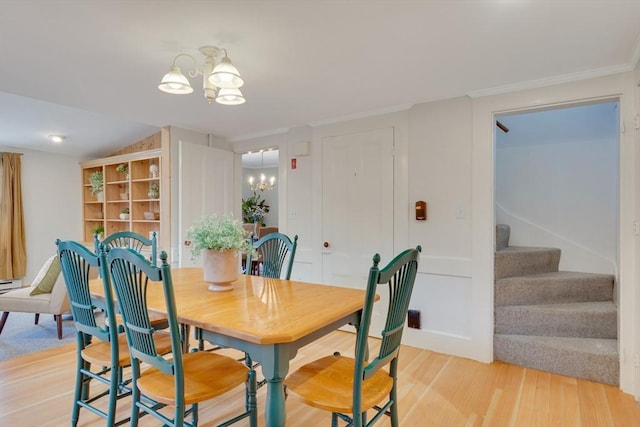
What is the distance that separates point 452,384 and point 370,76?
2.28 m

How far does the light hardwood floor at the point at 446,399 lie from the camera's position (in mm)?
1997

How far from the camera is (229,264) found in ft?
6.21

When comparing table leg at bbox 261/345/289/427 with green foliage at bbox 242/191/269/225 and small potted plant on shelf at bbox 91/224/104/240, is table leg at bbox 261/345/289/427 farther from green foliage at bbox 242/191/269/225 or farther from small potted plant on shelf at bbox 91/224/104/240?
green foliage at bbox 242/191/269/225

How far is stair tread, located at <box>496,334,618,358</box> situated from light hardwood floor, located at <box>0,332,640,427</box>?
22 centimetres

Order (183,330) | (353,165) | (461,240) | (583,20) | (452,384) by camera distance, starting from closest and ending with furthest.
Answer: (583,20) < (183,330) < (452,384) < (461,240) < (353,165)

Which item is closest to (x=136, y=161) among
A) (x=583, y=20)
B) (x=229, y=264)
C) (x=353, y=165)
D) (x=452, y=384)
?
(x=353, y=165)

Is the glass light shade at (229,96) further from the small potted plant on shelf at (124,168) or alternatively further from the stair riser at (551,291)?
the small potted plant on shelf at (124,168)

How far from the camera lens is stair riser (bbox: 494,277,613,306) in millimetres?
3000

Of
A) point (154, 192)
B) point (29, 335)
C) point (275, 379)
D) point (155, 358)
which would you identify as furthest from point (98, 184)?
point (275, 379)

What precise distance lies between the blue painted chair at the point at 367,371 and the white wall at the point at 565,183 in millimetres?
2843

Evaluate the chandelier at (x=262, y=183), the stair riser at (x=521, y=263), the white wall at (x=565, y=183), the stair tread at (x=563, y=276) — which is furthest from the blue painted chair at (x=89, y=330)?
the chandelier at (x=262, y=183)

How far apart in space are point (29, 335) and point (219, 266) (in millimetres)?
2874

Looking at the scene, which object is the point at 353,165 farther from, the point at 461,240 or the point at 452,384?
the point at 452,384

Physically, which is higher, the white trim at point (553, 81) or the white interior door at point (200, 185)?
the white trim at point (553, 81)
